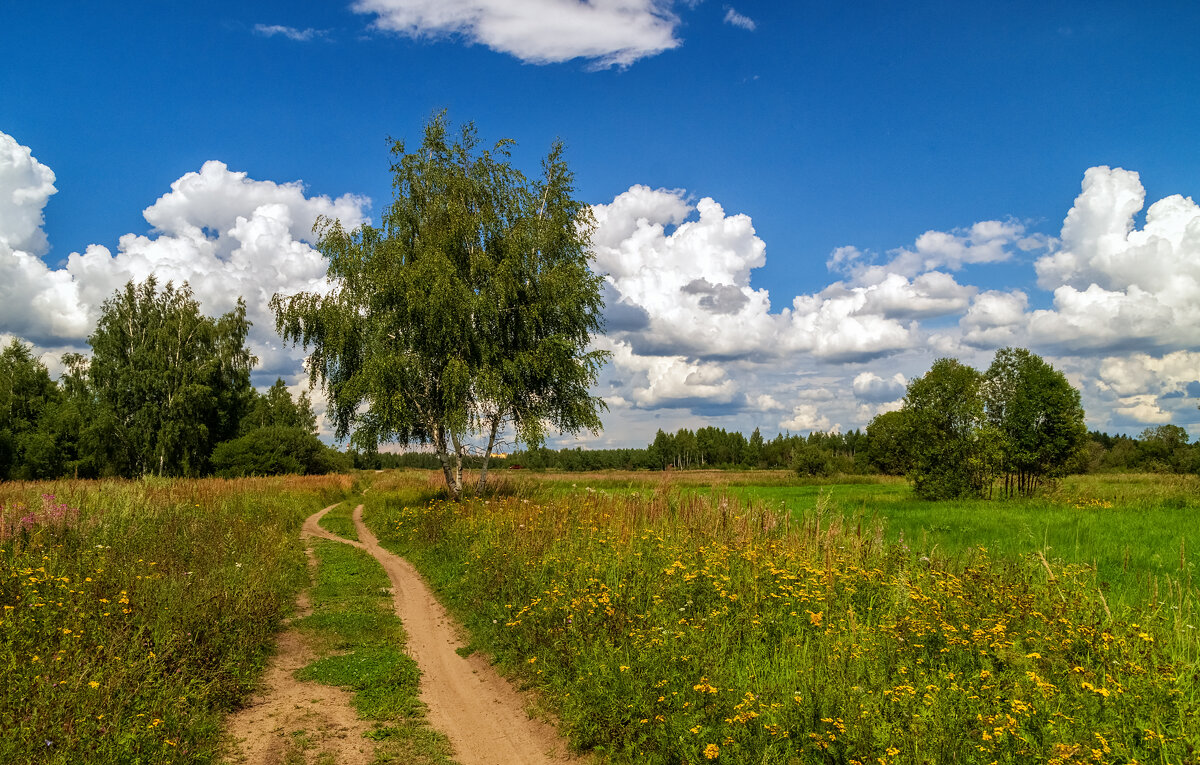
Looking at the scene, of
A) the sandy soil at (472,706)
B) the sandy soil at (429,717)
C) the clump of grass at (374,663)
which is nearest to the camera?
the sandy soil at (429,717)

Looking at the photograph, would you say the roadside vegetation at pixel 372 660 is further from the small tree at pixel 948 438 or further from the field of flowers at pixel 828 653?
the small tree at pixel 948 438

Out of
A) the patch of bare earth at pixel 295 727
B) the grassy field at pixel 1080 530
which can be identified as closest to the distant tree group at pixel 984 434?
the grassy field at pixel 1080 530

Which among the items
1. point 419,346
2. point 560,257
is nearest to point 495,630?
point 419,346

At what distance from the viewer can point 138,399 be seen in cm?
4094

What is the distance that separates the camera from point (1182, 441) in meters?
85.0

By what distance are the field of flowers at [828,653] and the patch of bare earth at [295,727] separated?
6.87ft

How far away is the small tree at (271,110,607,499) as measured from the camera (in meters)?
20.5

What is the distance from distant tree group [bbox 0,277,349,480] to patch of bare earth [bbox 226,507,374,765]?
4245cm

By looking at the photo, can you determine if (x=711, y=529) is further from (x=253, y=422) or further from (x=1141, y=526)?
(x=253, y=422)

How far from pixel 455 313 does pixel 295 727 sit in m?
15.6

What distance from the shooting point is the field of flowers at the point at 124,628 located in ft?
16.3

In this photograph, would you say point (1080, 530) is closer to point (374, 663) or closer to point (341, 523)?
point (374, 663)

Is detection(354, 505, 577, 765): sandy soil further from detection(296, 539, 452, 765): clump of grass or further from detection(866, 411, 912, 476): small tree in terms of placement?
detection(866, 411, 912, 476): small tree

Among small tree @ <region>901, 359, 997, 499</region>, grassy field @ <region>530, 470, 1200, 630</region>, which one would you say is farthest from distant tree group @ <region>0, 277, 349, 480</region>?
small tree @ <region>901, 359, 997, 499</region>
